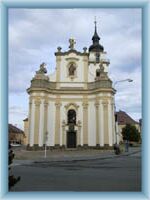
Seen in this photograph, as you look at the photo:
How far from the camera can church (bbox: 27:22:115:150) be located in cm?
4481

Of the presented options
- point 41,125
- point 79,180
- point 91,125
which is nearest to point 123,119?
point 91,125

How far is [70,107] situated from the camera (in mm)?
47438

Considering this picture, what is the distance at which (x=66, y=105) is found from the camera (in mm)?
47250

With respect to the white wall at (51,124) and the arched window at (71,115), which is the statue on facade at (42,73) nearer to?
the white wall at (51,124)

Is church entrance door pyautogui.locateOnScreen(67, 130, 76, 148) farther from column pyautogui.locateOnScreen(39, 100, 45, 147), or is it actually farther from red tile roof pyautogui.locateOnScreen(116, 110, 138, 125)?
red tile roof pyautogui.locateOnScreen(116, 110, 138, 125)

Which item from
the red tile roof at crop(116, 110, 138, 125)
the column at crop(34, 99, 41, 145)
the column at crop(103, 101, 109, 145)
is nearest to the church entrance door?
the column at crop(103, 101, 109, 145)

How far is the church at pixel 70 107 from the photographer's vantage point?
44.8m

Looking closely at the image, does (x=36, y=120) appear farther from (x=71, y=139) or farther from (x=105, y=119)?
(x=105, y=119)

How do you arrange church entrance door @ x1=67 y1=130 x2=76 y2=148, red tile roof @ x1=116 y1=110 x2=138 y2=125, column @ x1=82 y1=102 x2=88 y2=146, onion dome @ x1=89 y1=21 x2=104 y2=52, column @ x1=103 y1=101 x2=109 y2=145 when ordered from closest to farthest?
column @ x1=103 y1=101 x2=109 y2=145, column @ x1=82 y1=102 x2=88 y2=146, church entrance door @ x1=67 y1=130 x2=76 y2=148, onion dome @ x1=89 y1=21 x2=104 y2=52, red tile roof @ x1=116 y1=110 x2=138 y2=125

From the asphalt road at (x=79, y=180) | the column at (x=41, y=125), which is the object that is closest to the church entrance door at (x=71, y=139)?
the column at (x=41, y=125)

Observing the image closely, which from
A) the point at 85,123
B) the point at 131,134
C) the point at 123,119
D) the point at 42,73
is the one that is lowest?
the point at 131,134

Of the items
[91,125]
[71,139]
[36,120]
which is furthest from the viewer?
[71,139]
